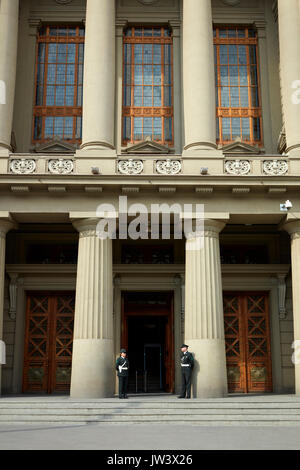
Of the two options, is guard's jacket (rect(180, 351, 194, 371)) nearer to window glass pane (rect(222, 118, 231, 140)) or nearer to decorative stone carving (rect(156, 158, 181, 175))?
decorative stone carving (rect(156, 158, 181, 175))

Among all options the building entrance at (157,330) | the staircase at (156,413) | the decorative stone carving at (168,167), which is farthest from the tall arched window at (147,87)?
the staircase at (156,413)

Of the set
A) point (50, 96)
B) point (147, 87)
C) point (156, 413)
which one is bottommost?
point (156, 413)

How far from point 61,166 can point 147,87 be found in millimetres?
6284

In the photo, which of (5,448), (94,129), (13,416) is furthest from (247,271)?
(5,448)

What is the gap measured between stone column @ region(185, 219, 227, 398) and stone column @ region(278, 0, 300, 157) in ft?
13.5

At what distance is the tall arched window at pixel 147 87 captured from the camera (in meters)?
22.2

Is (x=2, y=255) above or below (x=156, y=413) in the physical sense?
above

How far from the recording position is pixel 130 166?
18.4m

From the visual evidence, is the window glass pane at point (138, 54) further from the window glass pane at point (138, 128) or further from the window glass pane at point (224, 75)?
the window glass pane at point (224, 75)

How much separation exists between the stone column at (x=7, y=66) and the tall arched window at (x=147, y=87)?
15.2 ft

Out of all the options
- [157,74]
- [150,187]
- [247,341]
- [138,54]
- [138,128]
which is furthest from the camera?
[138,54]

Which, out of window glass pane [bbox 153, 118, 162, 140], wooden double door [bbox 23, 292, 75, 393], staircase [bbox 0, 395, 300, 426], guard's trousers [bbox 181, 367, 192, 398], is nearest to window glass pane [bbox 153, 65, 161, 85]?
window glass pane [bbox 153, 118, 162, 140]

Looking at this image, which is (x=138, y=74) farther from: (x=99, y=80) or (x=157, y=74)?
(x=99, y=80)

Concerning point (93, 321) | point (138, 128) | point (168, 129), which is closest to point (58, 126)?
point (138, 128)
